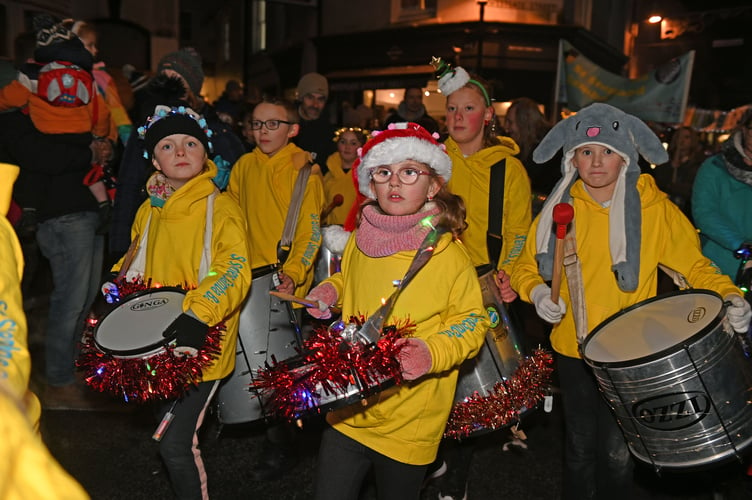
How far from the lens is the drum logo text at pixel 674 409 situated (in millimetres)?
2883

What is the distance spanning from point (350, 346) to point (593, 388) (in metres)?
1.72

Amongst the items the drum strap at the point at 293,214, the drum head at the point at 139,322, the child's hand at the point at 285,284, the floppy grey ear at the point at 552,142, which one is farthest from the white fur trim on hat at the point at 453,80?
the drum head at the point at 139,322

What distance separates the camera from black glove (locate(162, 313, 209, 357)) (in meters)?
2.82

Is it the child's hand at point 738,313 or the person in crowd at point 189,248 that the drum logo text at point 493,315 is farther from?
the person in crowd at point 189,248

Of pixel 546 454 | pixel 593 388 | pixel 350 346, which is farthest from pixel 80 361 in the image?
pixel 546 454

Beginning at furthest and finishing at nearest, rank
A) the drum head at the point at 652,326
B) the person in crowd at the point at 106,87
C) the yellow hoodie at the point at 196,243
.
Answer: the person in crowd at the point at 106,87
the yellow hoodie at the point at 196,243
the drum head at the point at 652,326

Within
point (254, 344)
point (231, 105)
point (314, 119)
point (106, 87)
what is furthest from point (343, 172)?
point (254, 344)

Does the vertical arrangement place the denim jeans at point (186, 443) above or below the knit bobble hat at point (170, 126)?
below

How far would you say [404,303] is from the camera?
2.82 m

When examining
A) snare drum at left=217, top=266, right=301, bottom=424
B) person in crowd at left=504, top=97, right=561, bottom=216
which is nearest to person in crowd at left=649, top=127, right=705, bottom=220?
person in crowd at left=504, top=97, right=561, bottom=216

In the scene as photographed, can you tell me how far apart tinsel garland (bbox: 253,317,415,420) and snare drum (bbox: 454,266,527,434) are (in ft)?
3.86

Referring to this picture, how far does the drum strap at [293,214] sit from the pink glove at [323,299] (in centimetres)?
136

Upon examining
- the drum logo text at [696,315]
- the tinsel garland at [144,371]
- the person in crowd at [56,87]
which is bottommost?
the tinsel garland at [144,371]

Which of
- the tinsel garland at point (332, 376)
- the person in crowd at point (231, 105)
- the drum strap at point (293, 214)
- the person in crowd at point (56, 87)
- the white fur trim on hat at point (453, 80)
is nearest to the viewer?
the tinsel garland at point (332, 376)
